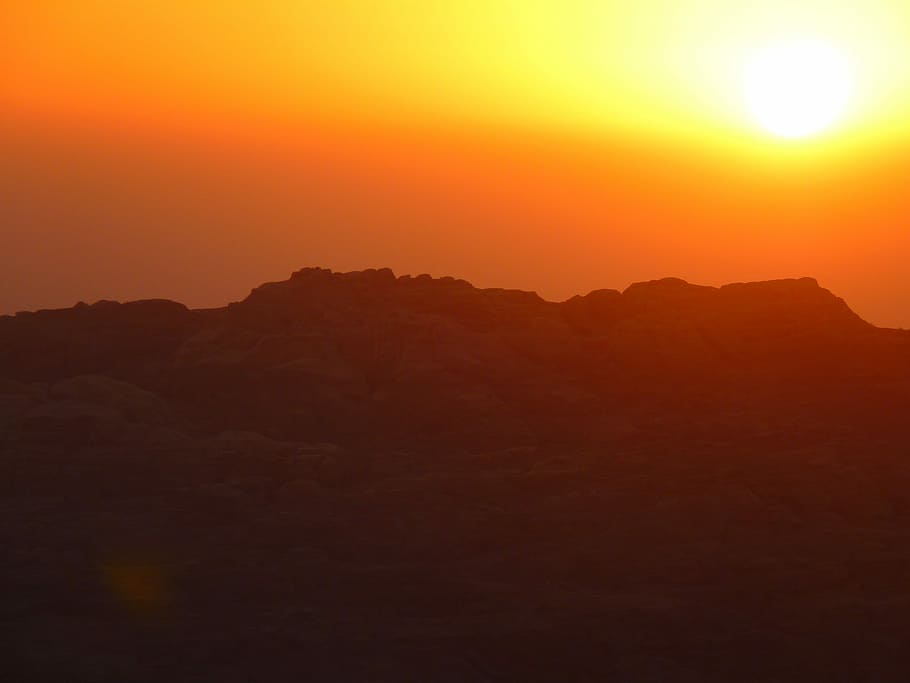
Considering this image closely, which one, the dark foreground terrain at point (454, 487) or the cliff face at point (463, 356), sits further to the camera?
the cliff face at point (463, 356)

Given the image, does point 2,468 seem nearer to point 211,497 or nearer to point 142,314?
point 211,497

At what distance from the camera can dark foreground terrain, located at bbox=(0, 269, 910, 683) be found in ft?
232

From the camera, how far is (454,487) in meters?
83.6

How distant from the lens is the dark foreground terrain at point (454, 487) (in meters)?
70.6

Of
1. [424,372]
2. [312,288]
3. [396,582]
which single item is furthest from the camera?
[312,288]

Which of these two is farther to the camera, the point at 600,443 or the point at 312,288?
the point at 312,288

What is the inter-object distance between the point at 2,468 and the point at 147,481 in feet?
24.1

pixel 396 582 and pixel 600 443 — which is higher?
pixel 600 443

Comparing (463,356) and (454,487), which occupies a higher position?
(463,356)

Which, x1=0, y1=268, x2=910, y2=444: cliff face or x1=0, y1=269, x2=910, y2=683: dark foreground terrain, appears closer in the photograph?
x1=0, y1=269, x2=910, y2=683: dark foreground terrain

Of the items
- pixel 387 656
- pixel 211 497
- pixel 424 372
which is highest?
pixel 424 372

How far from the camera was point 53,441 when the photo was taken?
287 ft

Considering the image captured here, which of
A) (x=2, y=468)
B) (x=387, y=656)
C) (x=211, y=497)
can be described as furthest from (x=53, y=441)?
(x=387, y=656)

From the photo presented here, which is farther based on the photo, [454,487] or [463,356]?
[463,356]
